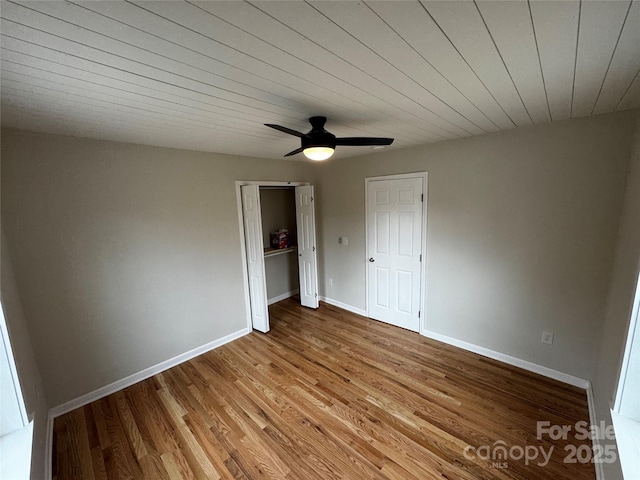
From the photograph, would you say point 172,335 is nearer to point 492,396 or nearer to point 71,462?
point 71,462

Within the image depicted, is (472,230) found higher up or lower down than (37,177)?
lower down

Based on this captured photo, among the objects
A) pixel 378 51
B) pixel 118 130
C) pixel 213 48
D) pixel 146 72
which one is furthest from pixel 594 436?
pixel 118 130

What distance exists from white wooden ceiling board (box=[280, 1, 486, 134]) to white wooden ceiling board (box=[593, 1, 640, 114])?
0.65m

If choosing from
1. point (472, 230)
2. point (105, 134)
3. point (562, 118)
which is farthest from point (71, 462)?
point (562, 118)

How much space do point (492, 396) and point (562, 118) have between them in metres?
2.39

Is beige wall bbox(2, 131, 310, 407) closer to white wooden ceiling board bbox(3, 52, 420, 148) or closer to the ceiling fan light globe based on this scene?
white wooden ceiling board bbox(3, 52, 420, 148)

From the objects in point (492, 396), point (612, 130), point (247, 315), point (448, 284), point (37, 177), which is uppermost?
point (612, 130)

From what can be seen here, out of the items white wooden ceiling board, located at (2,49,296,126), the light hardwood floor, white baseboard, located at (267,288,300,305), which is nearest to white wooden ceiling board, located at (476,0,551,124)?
white wooden ceiling board, located at (2,49,296,126)

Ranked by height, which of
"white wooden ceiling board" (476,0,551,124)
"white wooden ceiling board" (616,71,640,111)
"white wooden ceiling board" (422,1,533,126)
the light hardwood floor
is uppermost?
"white wooden ceiling board" (422,1,533,126)

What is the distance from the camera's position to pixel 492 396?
2.27m

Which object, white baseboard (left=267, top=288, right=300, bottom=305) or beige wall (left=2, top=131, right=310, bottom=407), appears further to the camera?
white baseboard (left=267, top=288, right=300, bottom=305)

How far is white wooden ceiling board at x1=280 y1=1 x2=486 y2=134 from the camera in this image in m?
0.85

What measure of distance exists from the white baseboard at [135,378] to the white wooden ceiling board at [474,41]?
137 inches

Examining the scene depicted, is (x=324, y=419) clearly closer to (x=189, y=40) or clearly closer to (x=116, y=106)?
(x=189, y=40)
